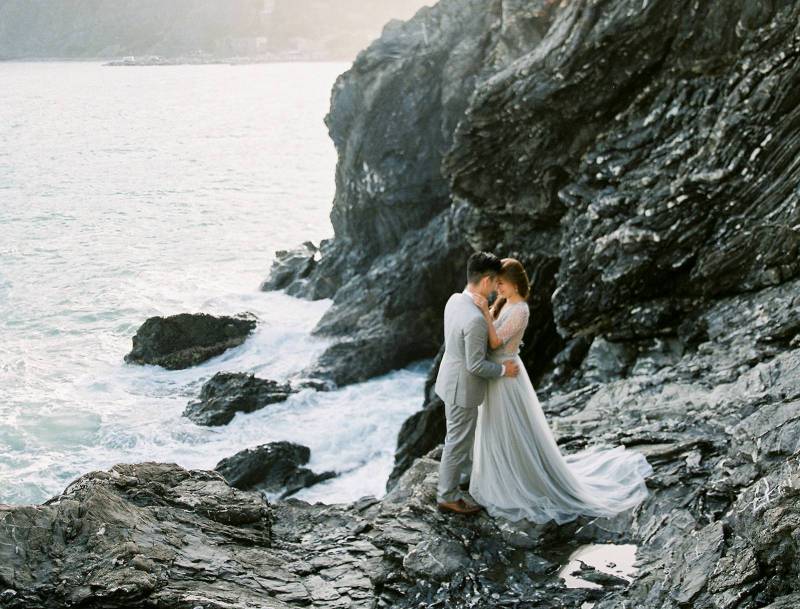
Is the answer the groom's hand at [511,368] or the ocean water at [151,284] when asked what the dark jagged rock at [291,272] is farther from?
the groom's hand at [511,368]

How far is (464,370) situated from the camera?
8727mm

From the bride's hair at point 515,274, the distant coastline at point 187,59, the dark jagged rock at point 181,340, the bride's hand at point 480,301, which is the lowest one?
the dark jagged rock at point 181,340

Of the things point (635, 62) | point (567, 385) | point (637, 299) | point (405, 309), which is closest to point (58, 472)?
point (405, 309)

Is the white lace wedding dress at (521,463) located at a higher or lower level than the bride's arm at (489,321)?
lower

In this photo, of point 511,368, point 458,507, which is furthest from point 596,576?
point 511,368

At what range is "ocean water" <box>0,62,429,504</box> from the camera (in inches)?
883

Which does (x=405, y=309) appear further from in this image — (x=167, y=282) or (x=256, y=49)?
(x=256, y=49)

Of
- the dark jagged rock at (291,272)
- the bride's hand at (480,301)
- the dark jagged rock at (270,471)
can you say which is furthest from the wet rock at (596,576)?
the dark jagged rock at (291,272)

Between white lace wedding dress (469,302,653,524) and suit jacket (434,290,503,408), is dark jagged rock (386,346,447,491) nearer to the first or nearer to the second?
white lace wedding dress (469,302,653,524)

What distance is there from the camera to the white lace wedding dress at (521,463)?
8.80 metres

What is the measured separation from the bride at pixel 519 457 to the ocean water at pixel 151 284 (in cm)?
1106

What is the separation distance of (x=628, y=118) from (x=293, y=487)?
35.7 ft

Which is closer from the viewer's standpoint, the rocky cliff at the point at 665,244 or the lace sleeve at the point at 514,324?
the rocky cliff at the point at 665,244

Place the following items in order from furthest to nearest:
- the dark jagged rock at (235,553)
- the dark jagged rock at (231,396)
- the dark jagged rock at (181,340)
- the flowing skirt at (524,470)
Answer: the dark jagged rock at (181,340) < the dark jagged rock at (231,396) < the flowing skirt at (524,470) < the dark jagged rock at (235,553)
